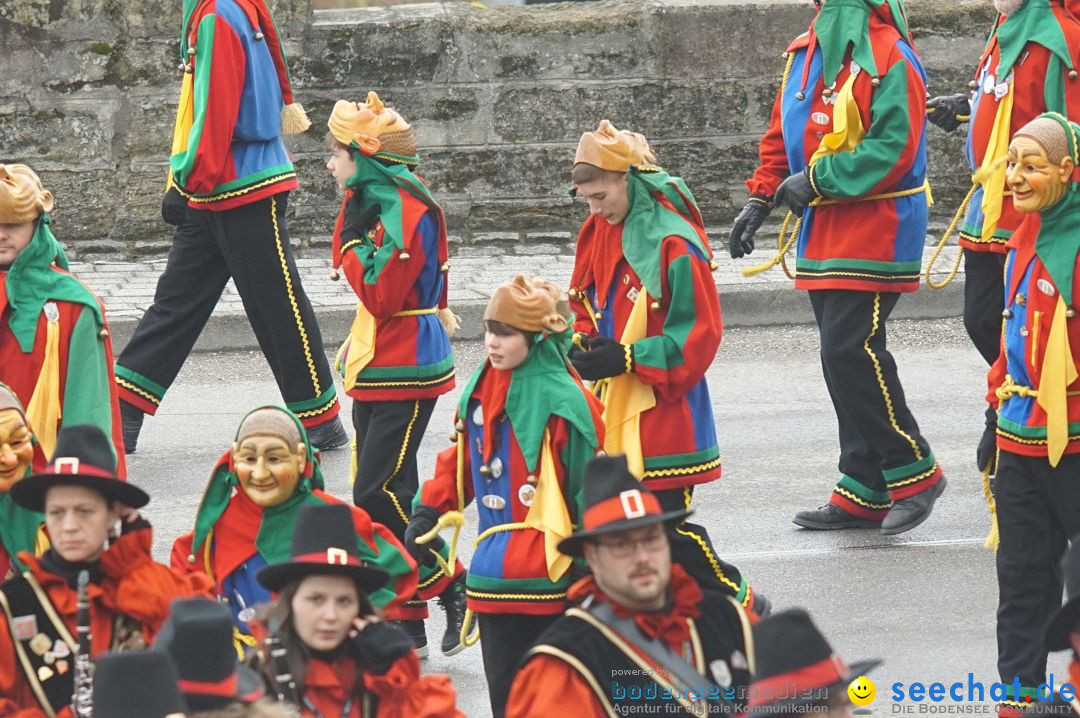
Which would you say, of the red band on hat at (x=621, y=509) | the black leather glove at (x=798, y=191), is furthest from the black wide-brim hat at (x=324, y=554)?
the black leather glove at (x=798, y=191)

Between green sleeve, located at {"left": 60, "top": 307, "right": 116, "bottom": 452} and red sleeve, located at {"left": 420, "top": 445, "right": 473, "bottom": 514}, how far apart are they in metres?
1.05

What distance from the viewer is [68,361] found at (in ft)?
21.6

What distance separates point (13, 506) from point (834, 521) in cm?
365

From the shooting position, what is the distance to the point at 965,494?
344 inches

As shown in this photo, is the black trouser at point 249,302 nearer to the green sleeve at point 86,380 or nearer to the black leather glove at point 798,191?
the black leather glove at point 798,191

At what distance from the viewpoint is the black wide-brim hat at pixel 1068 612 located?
→ 473cm

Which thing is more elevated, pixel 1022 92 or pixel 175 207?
pixel 1022 92

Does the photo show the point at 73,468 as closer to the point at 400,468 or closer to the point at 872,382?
the point at 400,468

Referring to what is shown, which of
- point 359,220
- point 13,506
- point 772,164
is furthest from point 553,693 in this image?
point 772,164

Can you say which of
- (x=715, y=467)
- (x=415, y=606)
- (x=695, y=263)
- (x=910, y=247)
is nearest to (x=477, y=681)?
(x=415, y=606)

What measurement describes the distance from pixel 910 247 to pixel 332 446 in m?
2.86

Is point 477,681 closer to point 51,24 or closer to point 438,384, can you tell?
point 438,384

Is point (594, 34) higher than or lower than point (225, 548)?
higher

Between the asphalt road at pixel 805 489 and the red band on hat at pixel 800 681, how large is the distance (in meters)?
2.42
